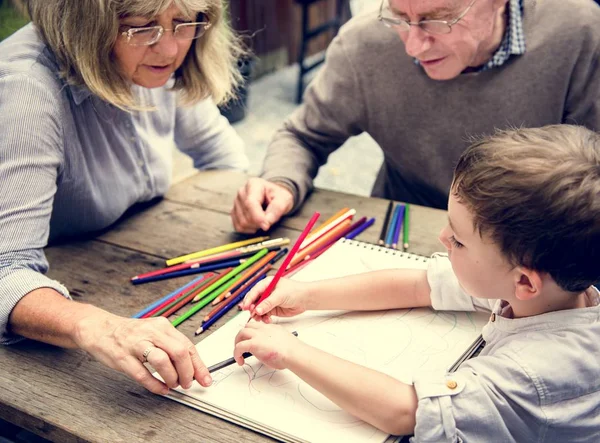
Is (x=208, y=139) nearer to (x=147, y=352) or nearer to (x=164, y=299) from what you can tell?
(x=164, y=299)

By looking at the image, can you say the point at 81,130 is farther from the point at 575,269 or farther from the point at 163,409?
the point at 575,269

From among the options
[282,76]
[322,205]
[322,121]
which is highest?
[322,121]

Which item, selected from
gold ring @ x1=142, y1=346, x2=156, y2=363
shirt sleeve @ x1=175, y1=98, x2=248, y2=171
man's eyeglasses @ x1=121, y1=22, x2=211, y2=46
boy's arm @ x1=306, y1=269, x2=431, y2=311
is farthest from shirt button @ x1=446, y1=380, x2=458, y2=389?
shirt sleeve @ x1=175, y1=98, x2=248, y2=171

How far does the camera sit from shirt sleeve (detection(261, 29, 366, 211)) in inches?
61.9

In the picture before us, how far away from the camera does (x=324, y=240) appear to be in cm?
125

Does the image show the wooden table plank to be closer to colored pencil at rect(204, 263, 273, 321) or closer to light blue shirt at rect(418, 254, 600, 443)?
colored pencil at rect(204, 263, 273, 321)

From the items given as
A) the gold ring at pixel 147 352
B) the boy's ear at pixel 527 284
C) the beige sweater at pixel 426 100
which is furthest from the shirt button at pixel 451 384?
the beige sweater at pixel 426 100

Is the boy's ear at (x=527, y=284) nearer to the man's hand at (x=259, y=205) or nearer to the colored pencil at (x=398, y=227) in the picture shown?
the colored pencil at (x=398, y=227)

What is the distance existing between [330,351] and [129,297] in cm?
39

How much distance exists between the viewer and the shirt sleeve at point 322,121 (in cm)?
157

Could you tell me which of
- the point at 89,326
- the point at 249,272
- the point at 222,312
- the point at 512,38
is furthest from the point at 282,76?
the point at 89,326

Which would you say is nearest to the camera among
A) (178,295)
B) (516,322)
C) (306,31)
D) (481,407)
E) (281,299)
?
(481,407)

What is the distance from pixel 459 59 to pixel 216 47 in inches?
21.6

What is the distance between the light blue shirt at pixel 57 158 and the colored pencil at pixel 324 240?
1.35 feet
